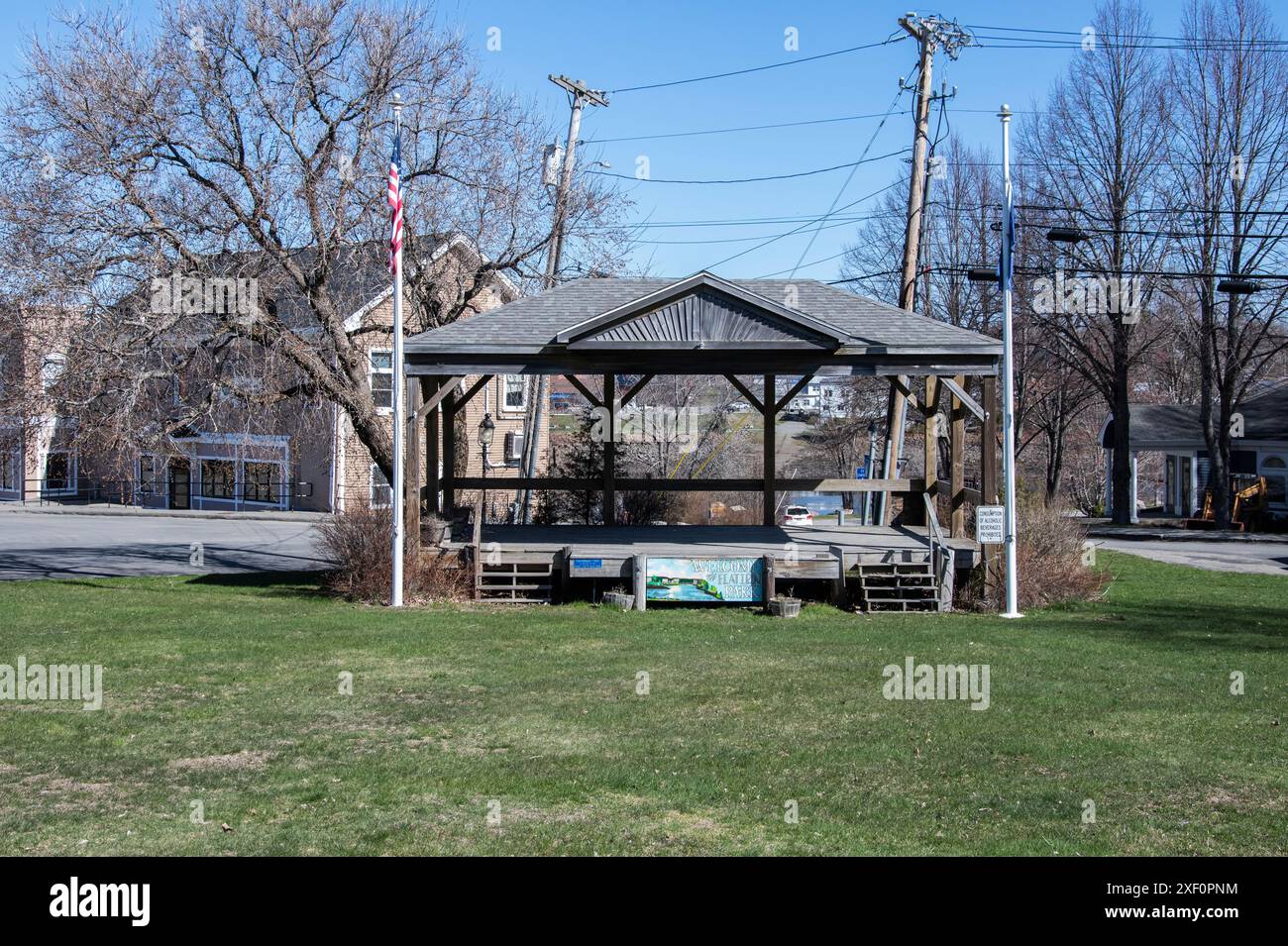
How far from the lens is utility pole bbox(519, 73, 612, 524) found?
22625 mm

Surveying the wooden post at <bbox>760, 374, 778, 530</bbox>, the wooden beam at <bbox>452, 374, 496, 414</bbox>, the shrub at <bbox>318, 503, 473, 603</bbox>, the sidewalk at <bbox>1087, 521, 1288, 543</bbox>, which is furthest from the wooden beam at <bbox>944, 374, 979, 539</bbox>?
the sidewalk at <bbox>1087, 521, 1288, 543</bbox>

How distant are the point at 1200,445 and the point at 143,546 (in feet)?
122

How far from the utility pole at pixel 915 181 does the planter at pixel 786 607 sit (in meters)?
6.41

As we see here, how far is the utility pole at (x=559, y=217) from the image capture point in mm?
22625

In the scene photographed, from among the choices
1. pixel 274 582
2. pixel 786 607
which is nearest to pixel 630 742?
pixel 786 607

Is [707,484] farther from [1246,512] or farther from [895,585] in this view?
[1246,512]

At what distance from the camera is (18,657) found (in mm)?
11586

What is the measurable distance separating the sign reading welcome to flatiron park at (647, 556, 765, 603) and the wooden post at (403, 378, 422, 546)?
3.71 meters

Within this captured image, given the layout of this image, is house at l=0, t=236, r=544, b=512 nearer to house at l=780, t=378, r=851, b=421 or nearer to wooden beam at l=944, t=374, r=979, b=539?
wooden beam at l=944, t=374, r=979, b=539

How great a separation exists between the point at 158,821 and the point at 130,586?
47.0 ft

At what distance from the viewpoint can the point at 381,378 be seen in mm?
24828
